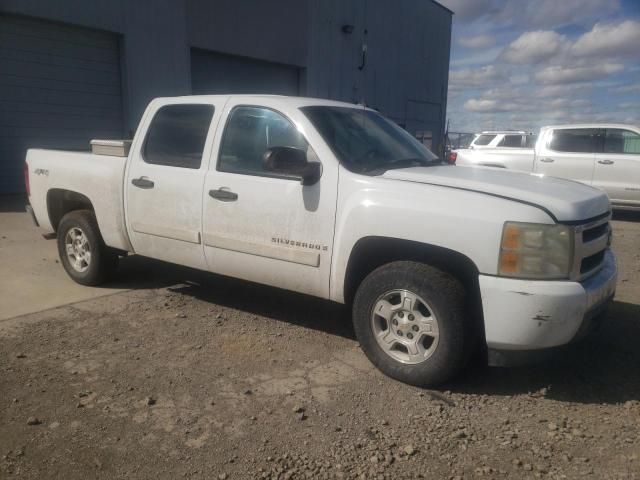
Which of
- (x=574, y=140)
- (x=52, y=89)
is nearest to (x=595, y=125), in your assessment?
(x=574, y=140)

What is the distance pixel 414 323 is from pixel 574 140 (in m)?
9.23

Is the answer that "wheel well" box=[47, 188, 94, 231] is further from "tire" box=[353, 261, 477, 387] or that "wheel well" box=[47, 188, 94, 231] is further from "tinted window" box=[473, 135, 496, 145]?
"tinted window" box=[473, 135, 496, 145]

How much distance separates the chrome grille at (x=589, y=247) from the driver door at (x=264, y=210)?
1.51 m

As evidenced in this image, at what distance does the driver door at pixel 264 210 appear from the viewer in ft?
12.3

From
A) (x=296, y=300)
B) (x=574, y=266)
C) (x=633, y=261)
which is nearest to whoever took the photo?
(x=574, y=266)

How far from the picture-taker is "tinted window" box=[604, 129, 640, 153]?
34.2 feet

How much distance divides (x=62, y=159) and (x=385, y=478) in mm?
4457

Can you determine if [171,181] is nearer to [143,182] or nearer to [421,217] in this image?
[143,182]

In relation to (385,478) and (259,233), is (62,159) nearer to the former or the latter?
(259,233)

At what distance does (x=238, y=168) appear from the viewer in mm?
4191

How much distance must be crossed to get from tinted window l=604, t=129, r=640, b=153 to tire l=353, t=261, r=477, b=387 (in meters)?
9.05

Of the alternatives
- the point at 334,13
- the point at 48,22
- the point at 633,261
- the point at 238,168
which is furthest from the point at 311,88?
the point at 238,168

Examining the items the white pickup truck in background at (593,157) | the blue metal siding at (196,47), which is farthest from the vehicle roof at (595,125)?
the blue metal siding at (196,47)

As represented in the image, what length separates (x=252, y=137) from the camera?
4.21 m
